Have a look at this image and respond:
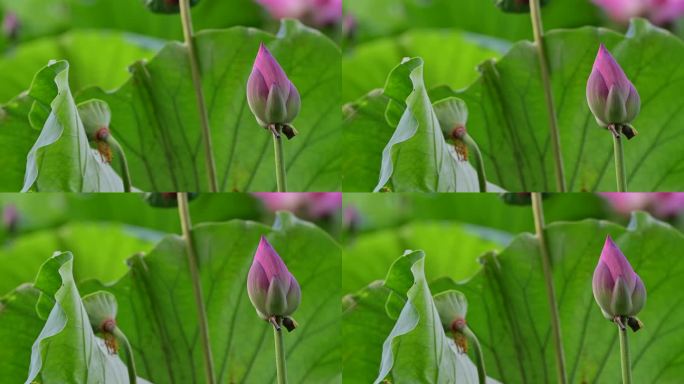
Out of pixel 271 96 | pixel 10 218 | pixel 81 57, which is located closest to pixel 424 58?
pixel 271 96

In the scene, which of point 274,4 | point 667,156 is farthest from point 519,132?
point 274,4

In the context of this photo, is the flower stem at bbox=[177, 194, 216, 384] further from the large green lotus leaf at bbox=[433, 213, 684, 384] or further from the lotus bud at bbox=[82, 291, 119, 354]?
the large green lotus leaf at bbox=[433, 213, 684, 384]

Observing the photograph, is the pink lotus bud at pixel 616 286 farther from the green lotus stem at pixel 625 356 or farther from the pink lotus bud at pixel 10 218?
the pink lotus bud at pixel 10 218

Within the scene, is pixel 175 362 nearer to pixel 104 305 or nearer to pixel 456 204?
pixel 104 305

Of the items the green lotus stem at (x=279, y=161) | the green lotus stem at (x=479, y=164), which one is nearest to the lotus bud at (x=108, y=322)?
the green lotus stem at (x=279, y=161)

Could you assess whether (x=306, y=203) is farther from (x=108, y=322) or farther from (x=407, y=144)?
(x=108, y=322)
